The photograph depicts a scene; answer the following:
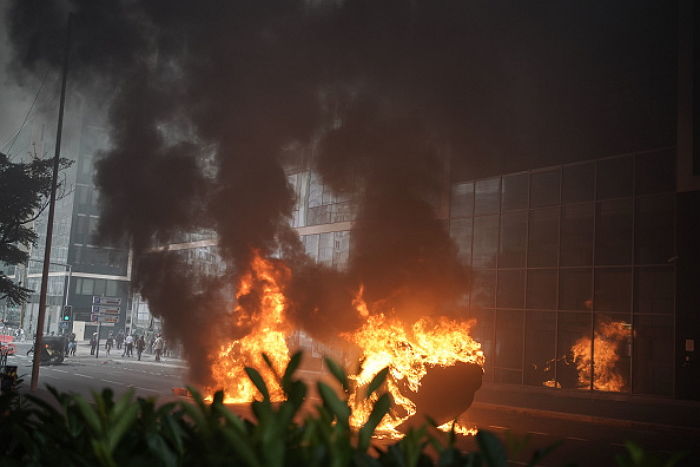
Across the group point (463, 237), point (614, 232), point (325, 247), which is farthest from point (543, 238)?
point (325, 247)

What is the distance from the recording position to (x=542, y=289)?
2323cm

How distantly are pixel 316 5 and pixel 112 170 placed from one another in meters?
7.57

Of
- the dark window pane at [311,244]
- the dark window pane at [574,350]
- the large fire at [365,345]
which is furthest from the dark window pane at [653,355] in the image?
the dark window pane at [311,244]

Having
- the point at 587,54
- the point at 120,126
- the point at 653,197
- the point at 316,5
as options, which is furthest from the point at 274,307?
the point at 587,54

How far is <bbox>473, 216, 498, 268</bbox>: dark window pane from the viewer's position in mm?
24750

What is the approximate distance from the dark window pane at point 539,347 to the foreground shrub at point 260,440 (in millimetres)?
21428

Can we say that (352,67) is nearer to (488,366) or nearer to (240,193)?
(240,193)

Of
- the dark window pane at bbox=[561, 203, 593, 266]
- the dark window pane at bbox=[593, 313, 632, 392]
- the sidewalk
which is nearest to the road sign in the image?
the sidewalk

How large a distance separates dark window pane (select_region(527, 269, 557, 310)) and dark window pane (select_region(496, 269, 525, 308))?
30 cm

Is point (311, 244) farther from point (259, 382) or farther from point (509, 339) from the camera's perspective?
point (259, 382)

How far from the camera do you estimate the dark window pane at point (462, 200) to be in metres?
25.6

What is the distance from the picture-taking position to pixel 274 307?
54.5 ft

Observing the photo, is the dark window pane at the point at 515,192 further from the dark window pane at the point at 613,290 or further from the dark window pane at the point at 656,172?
the dark window pane at the point at 656,172

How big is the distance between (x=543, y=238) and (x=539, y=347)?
374cm
